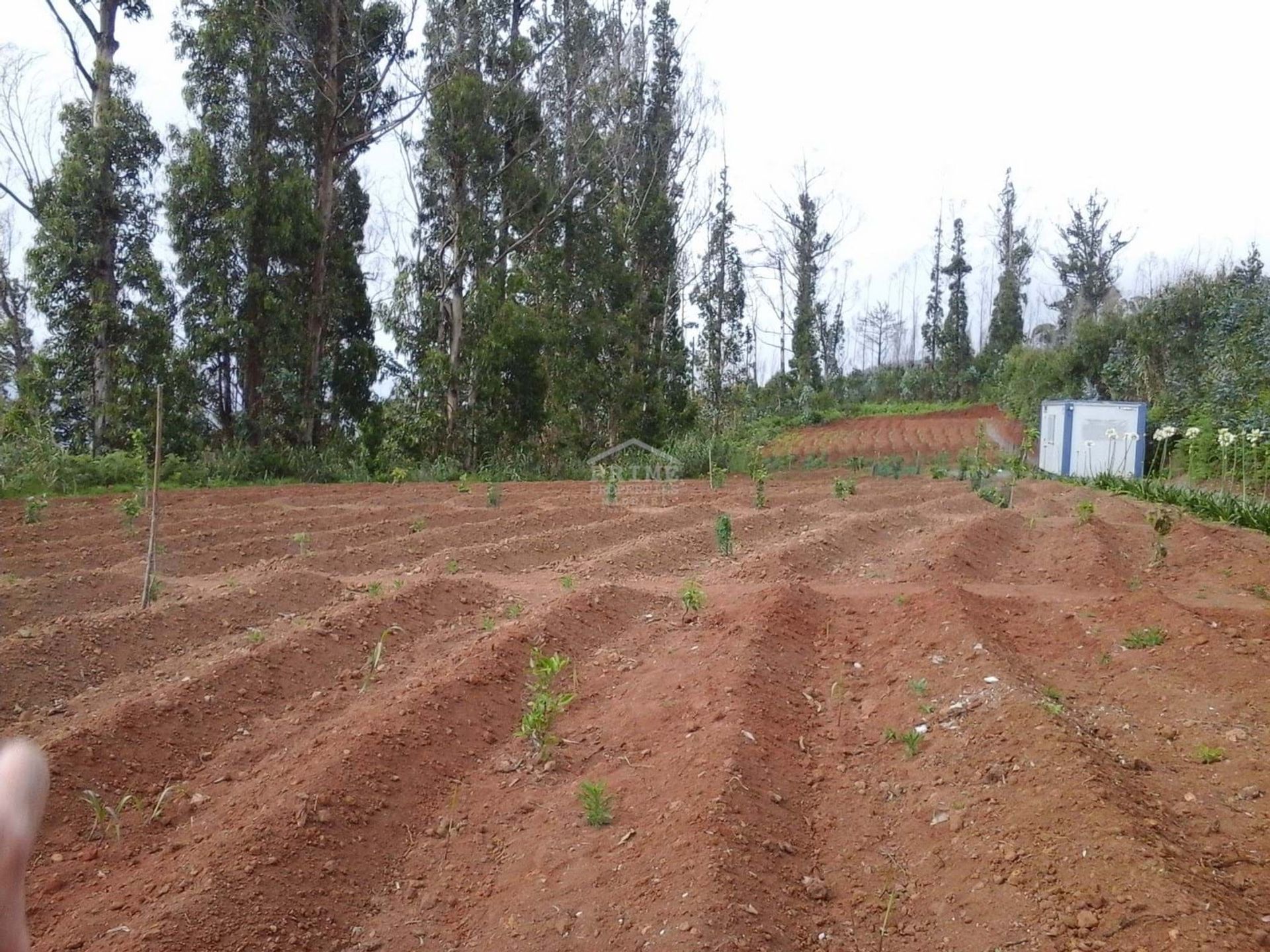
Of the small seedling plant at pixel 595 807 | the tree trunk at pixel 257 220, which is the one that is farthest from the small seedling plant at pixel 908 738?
the tree trunk at pixel 257 220

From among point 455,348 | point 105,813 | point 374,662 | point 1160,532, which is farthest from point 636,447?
point 105,813

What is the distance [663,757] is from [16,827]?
3.06 meters

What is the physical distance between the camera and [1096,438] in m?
15.6

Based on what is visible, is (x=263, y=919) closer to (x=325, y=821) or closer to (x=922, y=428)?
(x=325, y=821)

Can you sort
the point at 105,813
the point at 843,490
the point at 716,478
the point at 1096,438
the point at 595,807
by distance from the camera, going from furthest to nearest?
the point at 1096,438
the point at 716,478
the point at 843,490
the point at 105,813
the point at 595,807

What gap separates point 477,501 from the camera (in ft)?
38.3

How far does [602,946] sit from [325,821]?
47.1 inches

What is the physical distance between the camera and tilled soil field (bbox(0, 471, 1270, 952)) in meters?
2.82

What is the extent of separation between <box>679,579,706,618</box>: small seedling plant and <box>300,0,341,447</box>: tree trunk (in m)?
12.0

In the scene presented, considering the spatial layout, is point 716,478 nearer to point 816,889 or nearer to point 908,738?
point 908,738

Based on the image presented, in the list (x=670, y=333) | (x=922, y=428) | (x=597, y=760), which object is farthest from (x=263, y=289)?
(x=922, y=428)

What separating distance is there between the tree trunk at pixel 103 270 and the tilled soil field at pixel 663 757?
8685mm

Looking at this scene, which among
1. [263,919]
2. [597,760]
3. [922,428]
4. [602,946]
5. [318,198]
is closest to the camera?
[602,946]

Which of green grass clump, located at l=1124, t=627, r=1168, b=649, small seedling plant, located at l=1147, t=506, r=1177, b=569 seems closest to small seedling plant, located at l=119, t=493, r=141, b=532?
green grass clump, located at l=1124, t=627, r=1168, b=649
